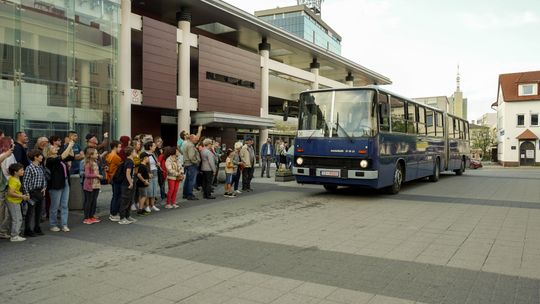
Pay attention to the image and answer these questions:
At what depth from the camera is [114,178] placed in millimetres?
8547

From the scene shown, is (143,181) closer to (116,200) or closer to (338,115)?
(116,200)

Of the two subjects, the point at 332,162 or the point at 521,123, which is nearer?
the point at 332,162

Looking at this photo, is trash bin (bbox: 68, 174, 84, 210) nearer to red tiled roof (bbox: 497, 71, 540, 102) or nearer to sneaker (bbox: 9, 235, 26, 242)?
sneaker (bbox: 9, 235, 26, 242)

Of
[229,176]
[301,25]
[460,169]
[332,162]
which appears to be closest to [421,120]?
[332,162]

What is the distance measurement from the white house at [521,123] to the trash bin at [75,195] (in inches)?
2013

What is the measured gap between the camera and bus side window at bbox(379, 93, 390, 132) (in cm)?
1173

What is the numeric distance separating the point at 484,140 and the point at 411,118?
175 ft

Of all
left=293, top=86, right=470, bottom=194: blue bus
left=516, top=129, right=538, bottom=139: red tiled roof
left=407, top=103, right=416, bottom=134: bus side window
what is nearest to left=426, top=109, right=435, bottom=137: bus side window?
left=407, top=103, right=416, bottom=134: bus side window

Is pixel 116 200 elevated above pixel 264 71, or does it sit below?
below

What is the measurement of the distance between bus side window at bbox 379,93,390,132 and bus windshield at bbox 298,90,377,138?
0.33 meters

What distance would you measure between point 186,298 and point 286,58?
126ft

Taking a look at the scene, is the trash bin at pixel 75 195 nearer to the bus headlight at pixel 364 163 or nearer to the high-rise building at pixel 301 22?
the bus headlight at pixel 364 163

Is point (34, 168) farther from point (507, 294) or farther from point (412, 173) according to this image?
point (412, 173)

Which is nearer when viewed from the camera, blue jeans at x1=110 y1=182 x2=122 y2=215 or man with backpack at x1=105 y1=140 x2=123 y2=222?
man with backpack at x1=105 y1=140 x2=123 y2=222
